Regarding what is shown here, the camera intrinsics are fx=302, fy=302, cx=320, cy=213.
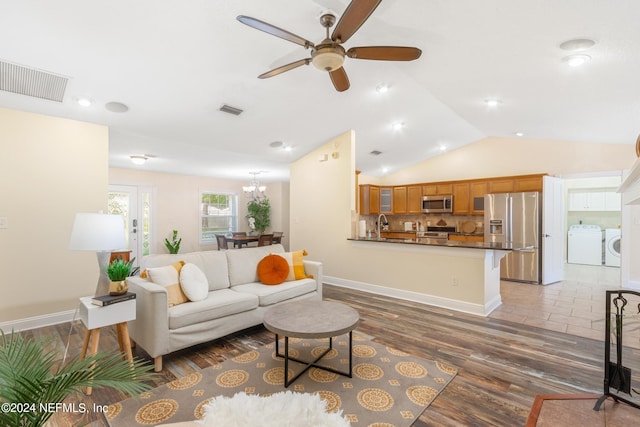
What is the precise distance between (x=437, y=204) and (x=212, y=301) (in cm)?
588

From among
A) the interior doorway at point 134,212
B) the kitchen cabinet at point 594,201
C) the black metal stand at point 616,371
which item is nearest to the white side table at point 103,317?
the black metal stand at point 616,371

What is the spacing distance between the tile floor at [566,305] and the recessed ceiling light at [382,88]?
3.26 m

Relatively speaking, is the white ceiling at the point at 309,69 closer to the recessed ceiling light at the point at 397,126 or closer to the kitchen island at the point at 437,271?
the recessed ceiling light at the point at 397,126

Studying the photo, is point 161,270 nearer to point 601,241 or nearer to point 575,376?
point 575,376

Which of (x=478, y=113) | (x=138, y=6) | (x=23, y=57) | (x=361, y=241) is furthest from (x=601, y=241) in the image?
(x=23, y=57)

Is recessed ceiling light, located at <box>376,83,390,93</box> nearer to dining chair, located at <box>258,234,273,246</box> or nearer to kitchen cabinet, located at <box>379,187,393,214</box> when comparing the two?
kitchen cabinet, located at <box>379,187,393,214</box>

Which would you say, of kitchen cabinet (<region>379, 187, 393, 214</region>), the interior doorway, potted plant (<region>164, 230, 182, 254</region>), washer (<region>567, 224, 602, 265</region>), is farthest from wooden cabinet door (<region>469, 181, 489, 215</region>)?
the interior doorway

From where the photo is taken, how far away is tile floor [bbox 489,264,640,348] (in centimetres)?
342

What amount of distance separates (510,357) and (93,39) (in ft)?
15.0

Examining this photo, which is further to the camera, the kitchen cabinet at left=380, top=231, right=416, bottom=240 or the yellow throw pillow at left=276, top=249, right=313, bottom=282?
the kitchen cabinet at left=380, top=231, right=416, bottom=240

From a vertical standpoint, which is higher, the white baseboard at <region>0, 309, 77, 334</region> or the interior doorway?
the interior doorway

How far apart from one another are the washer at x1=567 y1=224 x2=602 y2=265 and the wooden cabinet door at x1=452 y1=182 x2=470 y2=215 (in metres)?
3.34

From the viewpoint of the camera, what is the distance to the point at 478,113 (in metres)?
4.58

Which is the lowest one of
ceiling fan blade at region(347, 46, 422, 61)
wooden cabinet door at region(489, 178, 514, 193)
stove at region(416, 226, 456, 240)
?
stove at region(416, 226, 456, 240)
